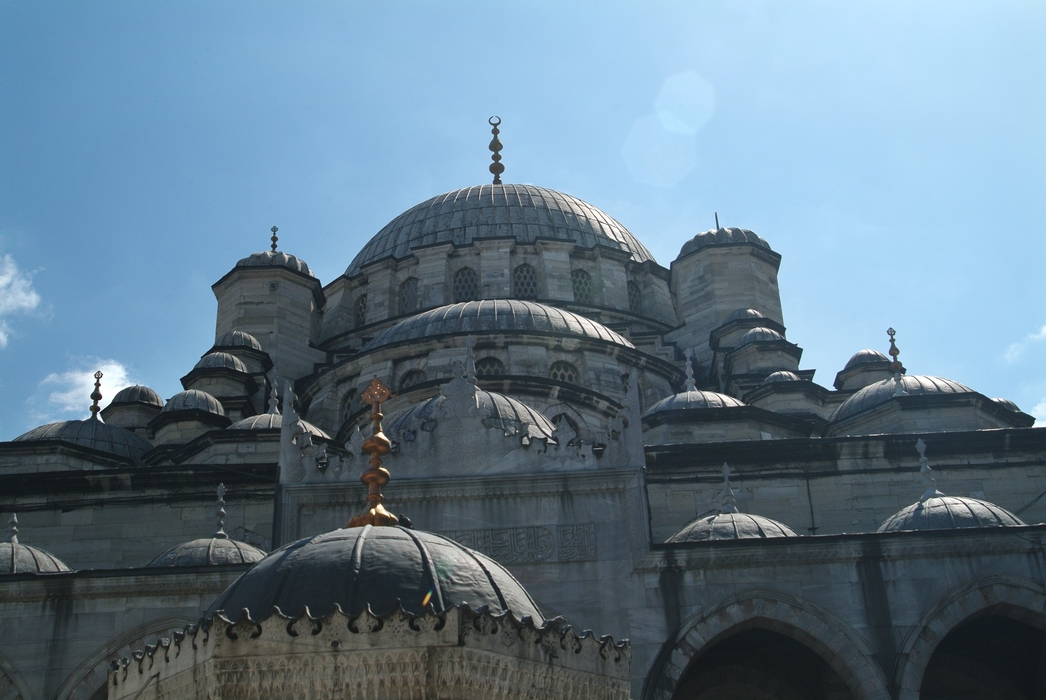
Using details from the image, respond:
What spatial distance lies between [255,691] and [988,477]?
1702cm

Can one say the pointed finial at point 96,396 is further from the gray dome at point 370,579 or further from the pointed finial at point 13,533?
the gray dome at point 370,579

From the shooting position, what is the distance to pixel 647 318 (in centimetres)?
3180

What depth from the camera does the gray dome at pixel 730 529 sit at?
15.7 m

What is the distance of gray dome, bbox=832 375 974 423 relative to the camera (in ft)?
74.2

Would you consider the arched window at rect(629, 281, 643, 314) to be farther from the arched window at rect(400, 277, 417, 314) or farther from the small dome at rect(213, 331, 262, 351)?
the small dome at rect(213, 331, 262, 351)

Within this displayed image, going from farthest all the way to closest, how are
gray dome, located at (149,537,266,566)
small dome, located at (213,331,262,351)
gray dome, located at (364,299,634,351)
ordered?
1. small dome, located at (213,331,262,351)
2. gray dome, located at (364,299,634,351)
3. gray dome, located at (149,537,266,566)

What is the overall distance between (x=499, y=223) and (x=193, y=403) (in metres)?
11.6

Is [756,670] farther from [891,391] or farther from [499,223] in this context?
[499,223]

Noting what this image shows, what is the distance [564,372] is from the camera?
2447 centimetres

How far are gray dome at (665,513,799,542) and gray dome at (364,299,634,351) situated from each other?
8.74m

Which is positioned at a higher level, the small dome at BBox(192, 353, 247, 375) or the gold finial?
the small dome at BBox(192, 353, 247, 375)

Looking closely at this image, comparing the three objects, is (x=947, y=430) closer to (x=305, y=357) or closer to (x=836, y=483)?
(x=836, y=483)

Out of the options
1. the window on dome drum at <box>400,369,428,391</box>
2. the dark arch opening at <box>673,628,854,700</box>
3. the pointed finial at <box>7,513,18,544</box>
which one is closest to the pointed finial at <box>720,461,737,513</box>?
the dark arch opening at <box>673,628,854,700</box>

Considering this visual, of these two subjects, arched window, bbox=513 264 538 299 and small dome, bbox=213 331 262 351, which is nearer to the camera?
small dome, bbox=213 331 262 351
